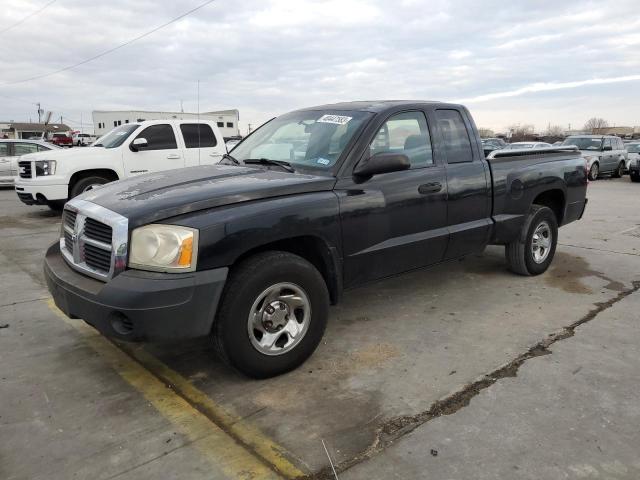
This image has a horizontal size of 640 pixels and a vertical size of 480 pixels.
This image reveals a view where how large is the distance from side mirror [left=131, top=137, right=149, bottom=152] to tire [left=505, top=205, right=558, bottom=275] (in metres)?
7.01

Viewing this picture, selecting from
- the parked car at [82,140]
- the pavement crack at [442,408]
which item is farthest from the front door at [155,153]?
the parked car at [82,140]

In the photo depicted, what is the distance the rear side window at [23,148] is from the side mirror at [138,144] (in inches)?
332

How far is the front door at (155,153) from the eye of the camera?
1011cm

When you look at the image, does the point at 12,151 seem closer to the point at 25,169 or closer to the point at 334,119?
the point at 25,169

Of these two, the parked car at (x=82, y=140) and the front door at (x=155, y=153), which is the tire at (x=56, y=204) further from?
the parked car at (x=82, y=140)

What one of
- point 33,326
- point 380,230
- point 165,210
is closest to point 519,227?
point 380,230

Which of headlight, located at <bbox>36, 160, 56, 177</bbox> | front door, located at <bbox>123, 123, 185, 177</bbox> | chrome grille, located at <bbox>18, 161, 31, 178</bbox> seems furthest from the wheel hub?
chrome grille, located at <bbox>18, 161, 31, 178</bbox>

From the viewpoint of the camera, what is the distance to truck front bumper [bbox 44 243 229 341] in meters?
2.91

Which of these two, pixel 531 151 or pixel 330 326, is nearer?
pixel 330 326

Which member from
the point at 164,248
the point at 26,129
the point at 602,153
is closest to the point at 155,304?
the point at 164,248

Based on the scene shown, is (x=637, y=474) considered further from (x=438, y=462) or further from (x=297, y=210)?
(x=297, y=210)

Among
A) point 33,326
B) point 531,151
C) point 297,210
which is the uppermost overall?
point 531,151

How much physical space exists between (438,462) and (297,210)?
1699 mm

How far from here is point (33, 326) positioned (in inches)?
175
